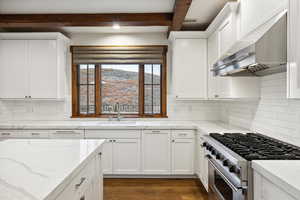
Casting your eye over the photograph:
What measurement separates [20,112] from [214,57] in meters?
3.54

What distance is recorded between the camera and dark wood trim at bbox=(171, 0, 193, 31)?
9.39 ft

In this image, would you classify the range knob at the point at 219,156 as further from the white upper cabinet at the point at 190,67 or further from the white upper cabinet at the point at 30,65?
the white upper cabinet at the point at 30,65

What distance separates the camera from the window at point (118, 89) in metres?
4.67

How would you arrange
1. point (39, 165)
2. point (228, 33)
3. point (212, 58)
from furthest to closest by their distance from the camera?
1. point (212, 58)
2. point (228, 33)
3. point (39, 165)

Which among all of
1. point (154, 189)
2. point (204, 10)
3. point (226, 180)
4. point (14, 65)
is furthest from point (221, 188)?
point (14, 65)

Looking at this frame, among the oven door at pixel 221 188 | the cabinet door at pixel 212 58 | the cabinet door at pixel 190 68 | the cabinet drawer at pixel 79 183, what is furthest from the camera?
the cabinet door at pixel 190 68

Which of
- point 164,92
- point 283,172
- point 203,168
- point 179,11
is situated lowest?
point 203,168

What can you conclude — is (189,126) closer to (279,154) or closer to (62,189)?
(279,154)

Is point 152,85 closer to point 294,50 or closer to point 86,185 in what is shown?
point 86,185

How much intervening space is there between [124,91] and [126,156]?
1286 millimetres

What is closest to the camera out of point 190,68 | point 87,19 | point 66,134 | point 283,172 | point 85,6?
point 283,172

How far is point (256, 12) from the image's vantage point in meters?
2.24

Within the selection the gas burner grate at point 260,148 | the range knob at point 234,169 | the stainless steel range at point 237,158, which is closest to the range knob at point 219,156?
the stainless steel range at point 237,158

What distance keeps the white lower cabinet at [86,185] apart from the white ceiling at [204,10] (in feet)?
7.53
